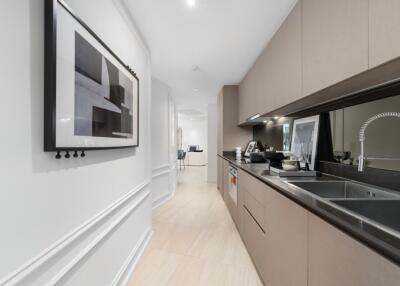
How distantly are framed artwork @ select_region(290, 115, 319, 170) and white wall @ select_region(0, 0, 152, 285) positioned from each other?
1.76m

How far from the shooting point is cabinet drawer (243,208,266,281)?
1646 millimetres

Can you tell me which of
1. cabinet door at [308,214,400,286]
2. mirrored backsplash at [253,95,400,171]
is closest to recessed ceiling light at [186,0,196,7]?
mirrored backsplash at [253,95,400,171]

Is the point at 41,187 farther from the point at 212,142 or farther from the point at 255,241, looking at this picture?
the point at 212,142

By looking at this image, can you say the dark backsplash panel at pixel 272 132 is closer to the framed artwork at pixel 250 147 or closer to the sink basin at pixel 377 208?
the framed artwork at pixel 250 147

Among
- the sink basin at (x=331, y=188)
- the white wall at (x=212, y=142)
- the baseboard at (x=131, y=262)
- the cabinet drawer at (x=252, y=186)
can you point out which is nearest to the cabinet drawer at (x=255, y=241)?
the cabinet drawer at (x=252, y=186)

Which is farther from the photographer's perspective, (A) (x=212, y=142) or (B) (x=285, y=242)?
(A) (x=212, y=142)

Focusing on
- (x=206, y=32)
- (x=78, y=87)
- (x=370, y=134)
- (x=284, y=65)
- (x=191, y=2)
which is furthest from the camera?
(x=206, y=32)

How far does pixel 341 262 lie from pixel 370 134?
3.35 feet

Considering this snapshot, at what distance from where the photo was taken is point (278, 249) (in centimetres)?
133

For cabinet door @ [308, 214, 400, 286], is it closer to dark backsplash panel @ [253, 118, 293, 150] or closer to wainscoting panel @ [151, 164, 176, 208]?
dark backsplash panel @ [253, 118, 293, 150]

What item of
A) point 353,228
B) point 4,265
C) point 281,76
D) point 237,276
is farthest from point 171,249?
point 281,76

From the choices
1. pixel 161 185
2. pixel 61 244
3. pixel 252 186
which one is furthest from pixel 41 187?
pixel 161 185

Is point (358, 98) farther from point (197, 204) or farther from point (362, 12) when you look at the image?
point (197, 204)

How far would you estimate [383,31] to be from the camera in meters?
0.82
